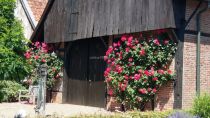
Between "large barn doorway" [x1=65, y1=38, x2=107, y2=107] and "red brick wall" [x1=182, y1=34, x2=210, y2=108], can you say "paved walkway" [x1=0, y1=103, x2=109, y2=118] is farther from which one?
"red brick wall" [x1=182, y1=34, x2=210, y2=108]

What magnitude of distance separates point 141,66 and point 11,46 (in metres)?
9.29

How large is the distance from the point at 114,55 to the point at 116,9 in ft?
5.37

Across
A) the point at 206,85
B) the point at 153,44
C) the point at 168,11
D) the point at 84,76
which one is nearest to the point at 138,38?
the point at 153,44

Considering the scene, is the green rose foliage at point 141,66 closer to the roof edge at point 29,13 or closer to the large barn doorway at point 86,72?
the large barn doorway at point 86,72

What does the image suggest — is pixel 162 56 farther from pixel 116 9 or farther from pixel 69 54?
pixel 69 54

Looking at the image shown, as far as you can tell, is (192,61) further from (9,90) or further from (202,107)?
(9,90)

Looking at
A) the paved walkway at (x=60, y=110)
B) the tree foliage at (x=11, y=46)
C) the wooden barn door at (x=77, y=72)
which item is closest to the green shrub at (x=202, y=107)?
the paved walkway at (x=60, y=110)

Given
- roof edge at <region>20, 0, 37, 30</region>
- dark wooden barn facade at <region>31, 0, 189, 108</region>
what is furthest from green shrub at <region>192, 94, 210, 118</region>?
roof edge at <region>20, 0, 37, 30</region>

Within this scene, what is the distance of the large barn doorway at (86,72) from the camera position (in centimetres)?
1625

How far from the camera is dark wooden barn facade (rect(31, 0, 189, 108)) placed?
42.8 ft

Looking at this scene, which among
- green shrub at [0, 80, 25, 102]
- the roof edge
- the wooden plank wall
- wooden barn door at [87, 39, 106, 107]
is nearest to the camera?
the wooden plank wall

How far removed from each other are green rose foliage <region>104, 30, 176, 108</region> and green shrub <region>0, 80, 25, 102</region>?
6564 mm

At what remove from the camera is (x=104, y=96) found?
15891mm

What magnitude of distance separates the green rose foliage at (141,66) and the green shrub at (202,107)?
2.32 meters
